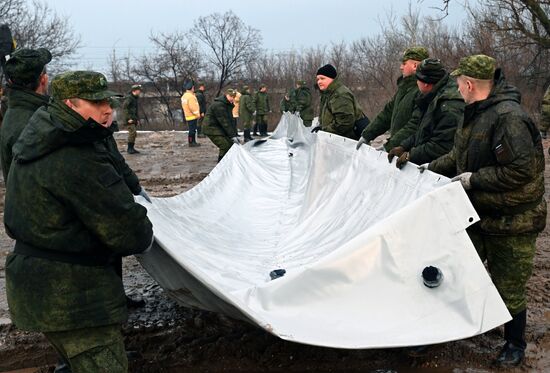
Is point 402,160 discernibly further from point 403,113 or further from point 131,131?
point 131,131

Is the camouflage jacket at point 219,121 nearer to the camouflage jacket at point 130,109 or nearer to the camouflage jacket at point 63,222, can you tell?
the camouflage jacket at point 130,109

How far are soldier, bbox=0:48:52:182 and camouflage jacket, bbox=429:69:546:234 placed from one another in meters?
2.88

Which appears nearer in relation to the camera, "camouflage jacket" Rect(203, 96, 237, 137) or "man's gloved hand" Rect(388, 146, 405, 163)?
"man's gloved hand" Rect(388, 146, 405, 163)

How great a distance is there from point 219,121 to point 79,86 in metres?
7.60

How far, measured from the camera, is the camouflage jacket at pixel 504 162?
2.89 metres

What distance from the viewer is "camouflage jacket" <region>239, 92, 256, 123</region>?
18.0m

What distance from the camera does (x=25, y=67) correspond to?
3578mm

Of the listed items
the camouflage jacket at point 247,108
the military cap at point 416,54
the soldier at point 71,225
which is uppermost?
the military cap at point 416,54

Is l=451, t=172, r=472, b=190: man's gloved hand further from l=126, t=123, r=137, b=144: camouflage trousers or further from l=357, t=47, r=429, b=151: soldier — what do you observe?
l=126, t=123, r=137, b=144: camouflage trousers

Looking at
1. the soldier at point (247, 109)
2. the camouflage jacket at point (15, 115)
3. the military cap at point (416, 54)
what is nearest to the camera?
the camouflage jacket at point (15, 115)

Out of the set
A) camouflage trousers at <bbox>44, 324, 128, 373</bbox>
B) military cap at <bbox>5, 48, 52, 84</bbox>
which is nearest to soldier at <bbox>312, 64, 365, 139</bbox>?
military cap at <bbox>5, 48, 52, 84</bbox>

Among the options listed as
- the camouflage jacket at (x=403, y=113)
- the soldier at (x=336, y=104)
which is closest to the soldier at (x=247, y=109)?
the soldier at (x=336, y=104)

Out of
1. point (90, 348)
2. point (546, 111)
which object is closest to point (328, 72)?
point (546, 111)

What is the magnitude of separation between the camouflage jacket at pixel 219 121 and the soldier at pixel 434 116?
19.1 ft
